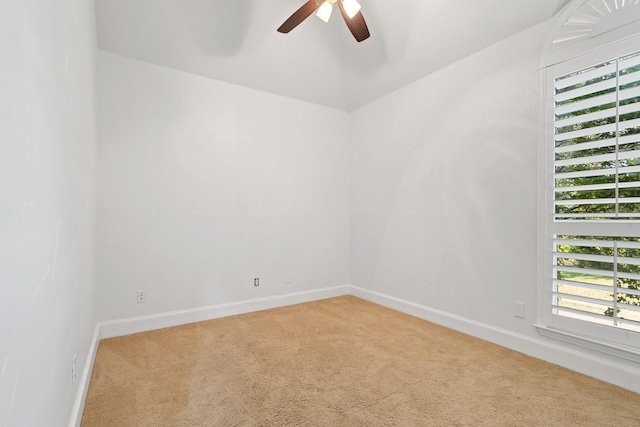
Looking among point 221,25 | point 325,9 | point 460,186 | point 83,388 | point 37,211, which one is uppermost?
Result: point 221,25

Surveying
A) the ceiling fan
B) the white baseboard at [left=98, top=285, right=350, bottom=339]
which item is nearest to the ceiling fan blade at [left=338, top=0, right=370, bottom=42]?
the ceiling fan

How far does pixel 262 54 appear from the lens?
324cm

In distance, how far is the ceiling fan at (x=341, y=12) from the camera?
2.24m

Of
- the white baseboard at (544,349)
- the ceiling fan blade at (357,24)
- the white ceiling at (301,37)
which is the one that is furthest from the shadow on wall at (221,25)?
the white baseboard at (544,349)

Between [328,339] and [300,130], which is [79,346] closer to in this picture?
[328,339]

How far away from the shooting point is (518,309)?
2.46 m

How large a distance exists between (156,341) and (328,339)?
1462 mm

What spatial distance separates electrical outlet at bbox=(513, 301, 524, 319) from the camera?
2.44 metres

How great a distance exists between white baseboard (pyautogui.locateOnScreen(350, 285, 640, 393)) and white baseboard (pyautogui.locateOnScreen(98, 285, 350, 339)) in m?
1.15

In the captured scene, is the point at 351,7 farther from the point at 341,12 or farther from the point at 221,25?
the point at 221,25

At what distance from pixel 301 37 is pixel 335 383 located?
316 cm

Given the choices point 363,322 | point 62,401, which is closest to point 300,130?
point 363,322

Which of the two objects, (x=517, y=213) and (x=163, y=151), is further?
(x=163, y=151)

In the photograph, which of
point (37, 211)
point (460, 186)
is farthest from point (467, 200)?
point (37, 211)
